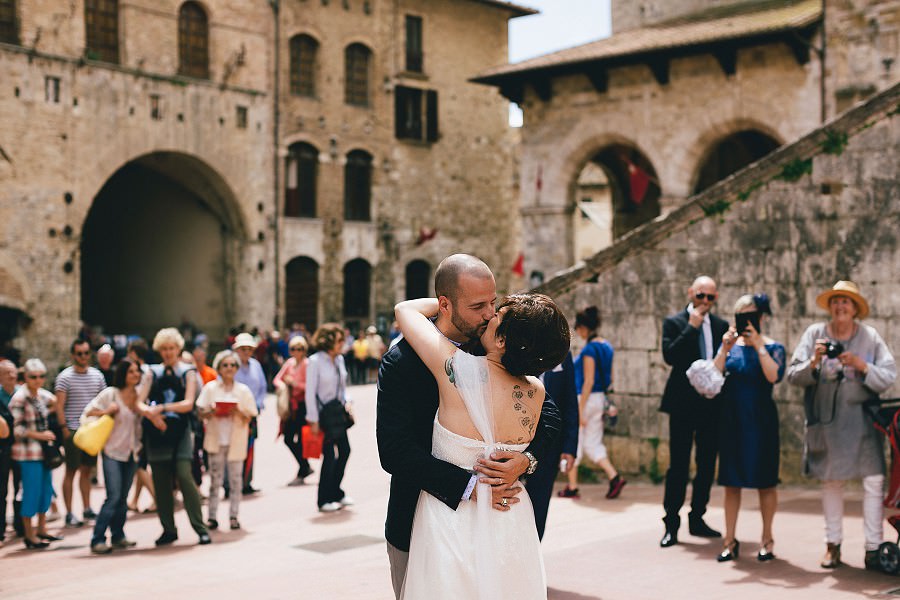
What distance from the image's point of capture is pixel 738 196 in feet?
35.2

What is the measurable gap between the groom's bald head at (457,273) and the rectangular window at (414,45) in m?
29.4

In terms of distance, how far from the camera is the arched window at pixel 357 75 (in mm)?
31438

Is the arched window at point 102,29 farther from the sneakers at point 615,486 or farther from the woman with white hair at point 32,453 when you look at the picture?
the sneakers at point 615,486

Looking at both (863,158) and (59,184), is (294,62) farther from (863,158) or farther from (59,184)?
(863,158)

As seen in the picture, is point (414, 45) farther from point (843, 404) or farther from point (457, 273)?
point (457, 273)

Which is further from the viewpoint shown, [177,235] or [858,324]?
[177,235]

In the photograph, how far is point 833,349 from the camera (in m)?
7.18

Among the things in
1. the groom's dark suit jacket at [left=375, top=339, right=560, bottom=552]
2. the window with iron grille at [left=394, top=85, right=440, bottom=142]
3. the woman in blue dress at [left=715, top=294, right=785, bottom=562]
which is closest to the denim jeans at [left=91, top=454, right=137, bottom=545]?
the woman in blue dress at [left=715, top=294, right=785, bottom=562]

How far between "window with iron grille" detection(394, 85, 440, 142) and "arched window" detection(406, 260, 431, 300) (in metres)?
3.84

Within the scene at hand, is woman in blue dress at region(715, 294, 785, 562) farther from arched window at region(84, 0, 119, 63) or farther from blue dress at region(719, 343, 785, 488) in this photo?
arched window at region(84, 0, 119, 63)

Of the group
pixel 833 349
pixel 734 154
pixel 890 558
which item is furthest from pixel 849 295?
pixel 734 154

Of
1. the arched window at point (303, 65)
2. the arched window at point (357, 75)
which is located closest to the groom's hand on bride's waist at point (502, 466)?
the arched window at point (303, 65)

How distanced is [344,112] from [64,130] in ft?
28.3

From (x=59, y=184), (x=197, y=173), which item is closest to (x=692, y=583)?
(x=59, y=184)
